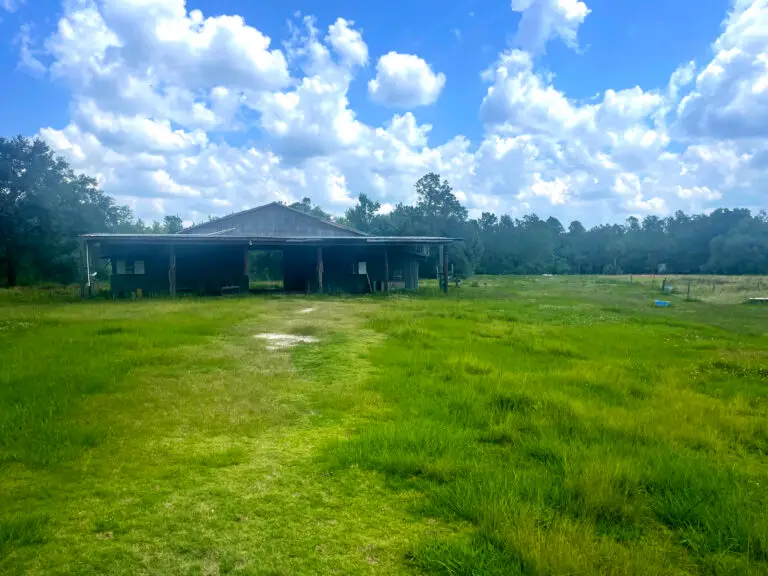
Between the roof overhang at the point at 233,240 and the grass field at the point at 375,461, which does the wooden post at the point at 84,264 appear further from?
the grass field at the point at 375,461

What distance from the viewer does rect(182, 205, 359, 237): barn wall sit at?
28031 mm

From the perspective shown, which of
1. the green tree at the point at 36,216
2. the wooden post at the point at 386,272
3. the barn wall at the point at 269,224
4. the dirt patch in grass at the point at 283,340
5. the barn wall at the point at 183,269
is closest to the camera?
the dirt patch in grass at the point at 283,340

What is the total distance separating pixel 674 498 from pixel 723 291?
33.4m

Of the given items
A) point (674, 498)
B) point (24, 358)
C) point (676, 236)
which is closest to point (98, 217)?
point (24, 358)

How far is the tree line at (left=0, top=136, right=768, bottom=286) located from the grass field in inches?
1256

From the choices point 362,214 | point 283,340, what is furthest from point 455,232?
point 283,340

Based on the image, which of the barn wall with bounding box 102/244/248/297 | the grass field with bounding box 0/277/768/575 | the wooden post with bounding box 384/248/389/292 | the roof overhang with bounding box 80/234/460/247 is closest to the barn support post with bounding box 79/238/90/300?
the roof overhang with bounding box 80/234/460/247

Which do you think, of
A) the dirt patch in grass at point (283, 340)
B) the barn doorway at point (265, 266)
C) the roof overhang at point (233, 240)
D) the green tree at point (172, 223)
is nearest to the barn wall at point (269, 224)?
the roof overhang at point (233, 240)

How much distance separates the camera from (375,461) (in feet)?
14.4

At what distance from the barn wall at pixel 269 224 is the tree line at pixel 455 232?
493 inches

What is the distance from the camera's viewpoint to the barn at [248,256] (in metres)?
22.3

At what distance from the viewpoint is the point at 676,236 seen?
75.9m

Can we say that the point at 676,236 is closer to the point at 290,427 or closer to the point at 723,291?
the point at 723,291

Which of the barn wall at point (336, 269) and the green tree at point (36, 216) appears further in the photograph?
the green tree at point (36, 216)
